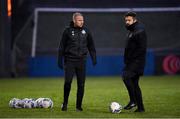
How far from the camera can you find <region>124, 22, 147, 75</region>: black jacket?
12336 millimetres

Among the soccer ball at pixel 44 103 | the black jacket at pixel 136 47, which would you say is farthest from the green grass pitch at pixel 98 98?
the black jacket at pixel 136 47

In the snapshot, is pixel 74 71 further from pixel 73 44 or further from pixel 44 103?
pixel 44 103

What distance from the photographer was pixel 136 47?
489 inches

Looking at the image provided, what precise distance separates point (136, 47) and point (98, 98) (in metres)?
3.85

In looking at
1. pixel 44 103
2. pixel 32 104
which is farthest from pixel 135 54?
pixel 32 104

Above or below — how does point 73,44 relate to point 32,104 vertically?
above

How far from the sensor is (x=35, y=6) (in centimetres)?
2711

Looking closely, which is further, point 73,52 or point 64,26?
point 64,26

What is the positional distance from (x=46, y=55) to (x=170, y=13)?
6.05 metres

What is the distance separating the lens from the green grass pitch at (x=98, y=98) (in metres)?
12.0

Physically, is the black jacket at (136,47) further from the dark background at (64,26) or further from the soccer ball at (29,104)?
the dark background at (64,26)

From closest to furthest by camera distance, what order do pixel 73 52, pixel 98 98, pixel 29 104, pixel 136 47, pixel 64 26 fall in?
pixel 136 47
pixel 73 52
pixel 29 104
pixel 98 98
pixel 64 26

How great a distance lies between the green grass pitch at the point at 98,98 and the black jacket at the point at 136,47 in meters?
0.97

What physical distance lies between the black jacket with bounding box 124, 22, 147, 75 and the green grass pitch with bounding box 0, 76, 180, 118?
97 cm
